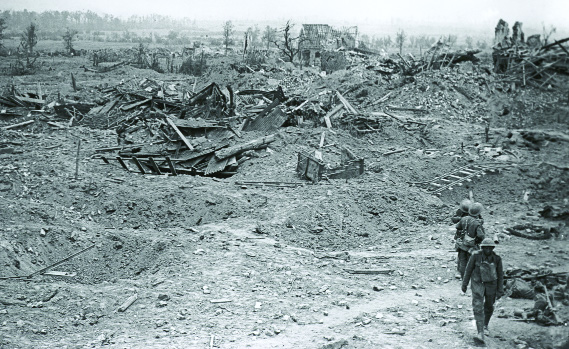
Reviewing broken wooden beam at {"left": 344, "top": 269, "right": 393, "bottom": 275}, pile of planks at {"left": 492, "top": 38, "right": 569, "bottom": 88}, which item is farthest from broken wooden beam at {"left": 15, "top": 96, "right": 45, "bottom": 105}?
pile of planks at {"left": 492, "top": 38, "right": 569, "bottom": 88}

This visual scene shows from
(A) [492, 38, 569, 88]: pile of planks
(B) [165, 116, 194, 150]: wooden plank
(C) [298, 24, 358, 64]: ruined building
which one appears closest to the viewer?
(B) [165, 116, 194, 150]: wooden plank

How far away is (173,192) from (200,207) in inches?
30.8

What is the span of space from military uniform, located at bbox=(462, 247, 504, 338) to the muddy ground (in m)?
0.34

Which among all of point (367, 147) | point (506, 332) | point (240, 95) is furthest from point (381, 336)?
point (240, 95)

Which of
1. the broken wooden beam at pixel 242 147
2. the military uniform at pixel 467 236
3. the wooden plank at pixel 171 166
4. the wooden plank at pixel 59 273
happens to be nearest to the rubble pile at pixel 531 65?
the broken wooden beam at pixel 242 147

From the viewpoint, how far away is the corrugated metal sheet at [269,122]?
52.0 feet

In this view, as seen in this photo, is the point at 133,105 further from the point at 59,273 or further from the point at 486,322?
the point at 486,322

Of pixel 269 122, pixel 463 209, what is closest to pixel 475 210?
pixel 463 209

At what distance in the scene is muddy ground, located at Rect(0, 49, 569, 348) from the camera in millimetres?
6043

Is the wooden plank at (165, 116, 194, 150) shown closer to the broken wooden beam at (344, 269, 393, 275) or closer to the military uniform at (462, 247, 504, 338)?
the broken wooden beam at (344, 269, 393, 275)

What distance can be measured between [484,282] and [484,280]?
0.16 feet

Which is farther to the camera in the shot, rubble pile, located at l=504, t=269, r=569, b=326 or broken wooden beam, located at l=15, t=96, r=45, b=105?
broken wooden beam, located at l=15, t=96, r=45, b=105

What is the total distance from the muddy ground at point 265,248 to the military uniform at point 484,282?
343 mm

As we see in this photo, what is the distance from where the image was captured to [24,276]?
23.5 ft
